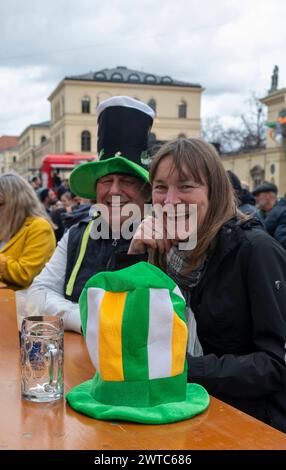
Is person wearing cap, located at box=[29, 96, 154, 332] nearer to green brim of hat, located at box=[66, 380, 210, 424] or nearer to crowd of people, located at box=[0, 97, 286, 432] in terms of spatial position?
crowd of people, located at box=[0, 97, 286, 432]

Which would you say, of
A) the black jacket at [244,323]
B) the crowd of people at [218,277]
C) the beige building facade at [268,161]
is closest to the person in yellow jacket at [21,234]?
the crowd of people at [218,277]

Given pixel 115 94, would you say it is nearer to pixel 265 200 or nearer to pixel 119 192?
pixel 265 200

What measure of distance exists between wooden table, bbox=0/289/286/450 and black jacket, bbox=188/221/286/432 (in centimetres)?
32

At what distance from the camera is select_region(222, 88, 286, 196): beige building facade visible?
139 feet

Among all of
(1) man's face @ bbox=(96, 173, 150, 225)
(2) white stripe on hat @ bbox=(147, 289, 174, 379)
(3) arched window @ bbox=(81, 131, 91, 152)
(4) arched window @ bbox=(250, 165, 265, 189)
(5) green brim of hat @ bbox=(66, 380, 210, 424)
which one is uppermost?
(3) arched window @ bbox=(81, 131, 91, 152)

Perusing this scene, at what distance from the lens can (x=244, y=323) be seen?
6.43 feet

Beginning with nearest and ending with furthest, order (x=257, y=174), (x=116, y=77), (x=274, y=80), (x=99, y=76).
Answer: (x=257, y=174) → (x=274, y=80) → (x=99, y=76) → (x=116, y=77)

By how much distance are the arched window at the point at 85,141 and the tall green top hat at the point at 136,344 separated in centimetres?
6258

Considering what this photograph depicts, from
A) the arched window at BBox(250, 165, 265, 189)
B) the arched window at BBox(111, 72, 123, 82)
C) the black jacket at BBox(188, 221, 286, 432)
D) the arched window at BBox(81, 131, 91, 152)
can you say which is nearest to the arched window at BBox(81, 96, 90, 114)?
the arched window at BBox(81, 131, 91, 152)

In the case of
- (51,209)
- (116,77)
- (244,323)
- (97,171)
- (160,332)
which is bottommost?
(244,323)

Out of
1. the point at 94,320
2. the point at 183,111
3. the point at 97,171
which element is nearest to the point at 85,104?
the point at 183,111

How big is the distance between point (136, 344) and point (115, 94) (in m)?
64.9

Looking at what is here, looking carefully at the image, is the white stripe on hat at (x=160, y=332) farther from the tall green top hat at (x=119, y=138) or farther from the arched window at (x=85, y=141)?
the arched window at (x=85, y=141)

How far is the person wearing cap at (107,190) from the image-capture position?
2654mm
